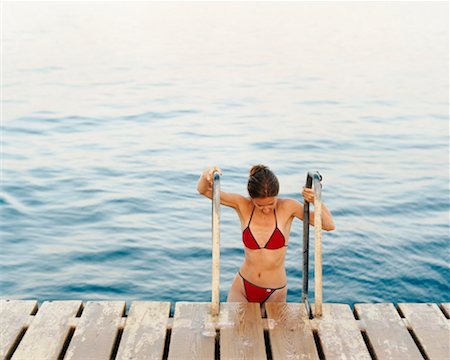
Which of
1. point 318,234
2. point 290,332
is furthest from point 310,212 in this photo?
point 290,332

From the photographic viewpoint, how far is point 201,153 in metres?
13.7

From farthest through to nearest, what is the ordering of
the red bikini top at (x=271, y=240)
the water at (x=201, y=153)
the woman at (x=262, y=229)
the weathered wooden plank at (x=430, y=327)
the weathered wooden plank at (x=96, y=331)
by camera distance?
the water at (x=201, y=153)
the red bikini top at (x=271, y=240)
the woman at (x=262, y=229)
the weathered wooden plank at (x=430, y=327)
the weathered wooden plank at (x=96, y=331)

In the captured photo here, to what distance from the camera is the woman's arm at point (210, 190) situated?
Result: 5000 millimetres

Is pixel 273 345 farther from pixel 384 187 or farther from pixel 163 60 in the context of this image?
pixel 163 60

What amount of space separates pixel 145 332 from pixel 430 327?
1.83 m

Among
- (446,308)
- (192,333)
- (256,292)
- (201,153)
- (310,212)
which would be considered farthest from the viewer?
(201,153)

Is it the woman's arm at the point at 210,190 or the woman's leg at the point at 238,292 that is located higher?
the woman's arm at the point at 210,190

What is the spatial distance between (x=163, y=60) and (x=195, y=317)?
20.4 meters

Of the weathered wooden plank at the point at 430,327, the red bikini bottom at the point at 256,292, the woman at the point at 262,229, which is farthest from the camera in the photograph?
the red bikini bottom at the point at 256,292

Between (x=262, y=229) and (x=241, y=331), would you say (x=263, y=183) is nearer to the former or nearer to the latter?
(x=262, y=229)

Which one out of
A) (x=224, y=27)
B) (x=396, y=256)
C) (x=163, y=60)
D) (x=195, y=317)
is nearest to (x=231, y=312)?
(x=195, y=317)

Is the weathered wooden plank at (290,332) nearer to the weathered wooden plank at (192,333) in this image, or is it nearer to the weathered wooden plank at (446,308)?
the weathered wooden plank at (192,333)

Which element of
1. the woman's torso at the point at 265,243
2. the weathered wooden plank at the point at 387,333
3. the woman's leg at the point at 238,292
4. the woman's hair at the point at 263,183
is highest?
the woman's hair at the point at 263,183

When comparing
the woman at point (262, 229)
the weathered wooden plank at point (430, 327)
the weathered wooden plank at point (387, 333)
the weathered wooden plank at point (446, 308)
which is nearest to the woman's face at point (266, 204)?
the woman at point (262, 229)
